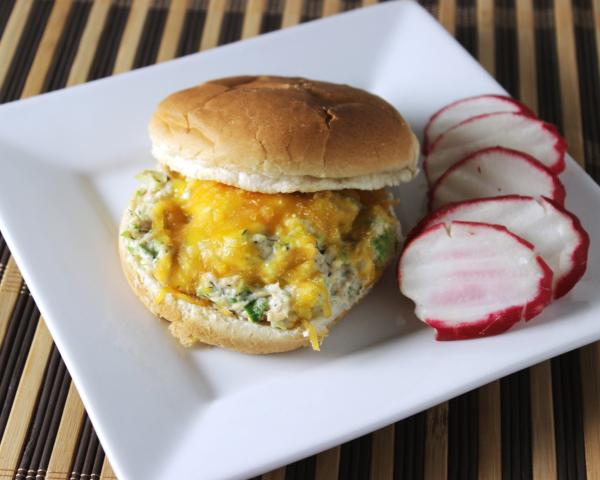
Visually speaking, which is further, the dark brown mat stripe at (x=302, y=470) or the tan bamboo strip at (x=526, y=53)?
the tan bamboo strip at (x=526, y=53)

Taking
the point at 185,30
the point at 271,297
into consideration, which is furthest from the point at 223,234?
the point at 185,30

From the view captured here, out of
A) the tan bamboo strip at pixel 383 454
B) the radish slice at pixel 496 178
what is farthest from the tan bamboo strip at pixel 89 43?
the tan bamboo strip at pixel 383 454

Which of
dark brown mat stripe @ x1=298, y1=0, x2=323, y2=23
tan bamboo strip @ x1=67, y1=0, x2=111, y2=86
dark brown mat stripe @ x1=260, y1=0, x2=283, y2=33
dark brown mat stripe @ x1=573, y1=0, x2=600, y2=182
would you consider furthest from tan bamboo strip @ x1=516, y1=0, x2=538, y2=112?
tan bamboo strip @ x1=67, y1=0, x2=111, y2=86

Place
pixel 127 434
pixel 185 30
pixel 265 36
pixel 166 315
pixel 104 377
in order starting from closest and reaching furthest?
Answer: 1. pixel 127 434
2. pixel 104 377
3. pixel 166 315
4. pixel 265 36
5. pixel 185 30

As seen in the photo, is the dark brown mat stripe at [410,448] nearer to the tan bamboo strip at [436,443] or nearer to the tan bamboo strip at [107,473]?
the tan bamboo strip at [436,443]

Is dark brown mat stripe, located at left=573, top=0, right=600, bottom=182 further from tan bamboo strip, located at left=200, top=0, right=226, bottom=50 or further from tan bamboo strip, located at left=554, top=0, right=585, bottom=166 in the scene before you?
tan bamboo strip, located at left=200, top=0, right=226, bottom=50

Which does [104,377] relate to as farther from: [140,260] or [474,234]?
[474,234]
